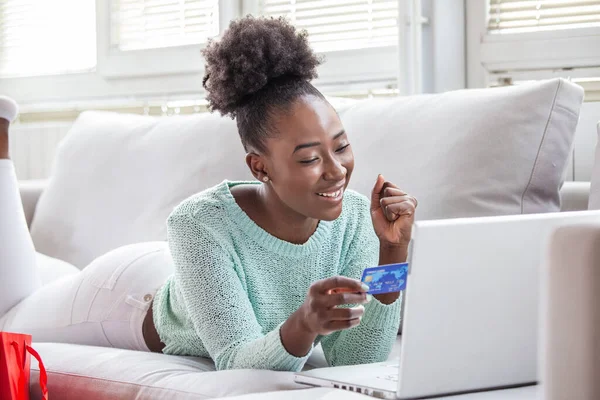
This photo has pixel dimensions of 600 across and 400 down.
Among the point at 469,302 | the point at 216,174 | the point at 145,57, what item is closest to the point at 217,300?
the point at 469,302

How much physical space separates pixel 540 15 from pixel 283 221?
1.10 m

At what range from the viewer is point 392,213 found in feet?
4.40

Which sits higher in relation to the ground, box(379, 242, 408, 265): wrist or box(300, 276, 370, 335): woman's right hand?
box(379, 242, 408, 265): wrist

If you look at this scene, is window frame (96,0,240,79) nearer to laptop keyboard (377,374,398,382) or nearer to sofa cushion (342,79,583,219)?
sofa cushion (342,79,583,219)

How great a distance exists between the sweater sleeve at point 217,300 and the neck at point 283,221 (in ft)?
0.31

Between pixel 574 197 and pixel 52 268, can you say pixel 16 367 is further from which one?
pixel 574 197

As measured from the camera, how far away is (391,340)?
1.41 meters

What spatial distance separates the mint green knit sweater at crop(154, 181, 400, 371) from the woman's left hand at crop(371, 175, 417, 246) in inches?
4.0

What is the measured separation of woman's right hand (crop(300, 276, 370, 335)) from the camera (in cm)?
104

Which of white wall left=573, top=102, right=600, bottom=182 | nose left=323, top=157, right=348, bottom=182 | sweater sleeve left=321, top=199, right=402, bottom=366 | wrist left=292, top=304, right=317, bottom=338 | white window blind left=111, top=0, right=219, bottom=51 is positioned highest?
white window blind left=111, top=0, right=219, bottom=51

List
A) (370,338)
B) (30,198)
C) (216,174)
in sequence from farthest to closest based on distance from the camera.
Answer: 1. (30,198)
2. (216,174)
3. (370,338)

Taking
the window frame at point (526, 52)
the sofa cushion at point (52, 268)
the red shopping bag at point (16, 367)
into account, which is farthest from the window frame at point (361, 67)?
the red shopping bag at point (16, 367)

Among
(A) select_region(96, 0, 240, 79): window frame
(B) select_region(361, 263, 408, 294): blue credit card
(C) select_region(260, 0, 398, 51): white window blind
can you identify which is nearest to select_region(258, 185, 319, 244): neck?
(B) select_region(361, 263, 408, 294): blue credit card

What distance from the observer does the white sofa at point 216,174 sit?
4.52ft
